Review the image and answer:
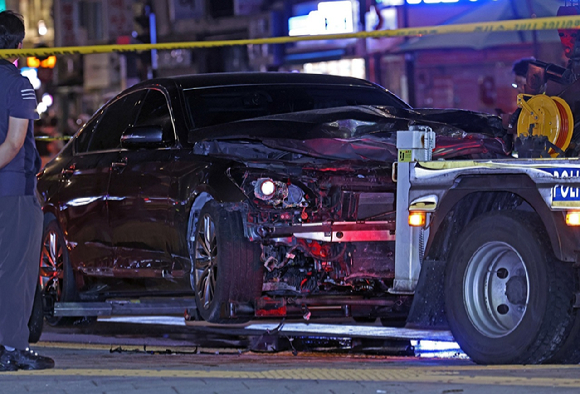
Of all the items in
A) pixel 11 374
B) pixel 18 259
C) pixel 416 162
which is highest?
pixel 416 162

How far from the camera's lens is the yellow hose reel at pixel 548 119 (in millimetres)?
7047

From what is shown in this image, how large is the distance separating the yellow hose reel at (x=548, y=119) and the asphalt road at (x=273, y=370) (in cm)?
145

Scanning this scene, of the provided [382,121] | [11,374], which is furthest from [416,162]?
[11,374]

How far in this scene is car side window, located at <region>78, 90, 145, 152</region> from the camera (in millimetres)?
9094

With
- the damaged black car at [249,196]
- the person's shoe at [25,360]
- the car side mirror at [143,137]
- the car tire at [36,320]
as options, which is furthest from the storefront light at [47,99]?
the person's shoe at [25,360]

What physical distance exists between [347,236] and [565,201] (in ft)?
5.72

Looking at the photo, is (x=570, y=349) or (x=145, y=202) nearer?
(x=570, y=349)

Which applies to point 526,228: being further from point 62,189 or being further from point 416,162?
point 62,189

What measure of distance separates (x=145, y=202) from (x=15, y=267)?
209 cm

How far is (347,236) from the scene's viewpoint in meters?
7.04

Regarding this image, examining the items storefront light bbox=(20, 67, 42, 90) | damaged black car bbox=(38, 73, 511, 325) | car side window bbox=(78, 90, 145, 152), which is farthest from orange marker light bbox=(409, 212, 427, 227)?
storefront light bbox=(20, 67, 42, 90)

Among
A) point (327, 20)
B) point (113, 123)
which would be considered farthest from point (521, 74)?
point (327, 20)

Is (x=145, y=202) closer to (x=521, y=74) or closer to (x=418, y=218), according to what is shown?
(x=418, y=218)

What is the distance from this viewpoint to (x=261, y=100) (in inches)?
342
